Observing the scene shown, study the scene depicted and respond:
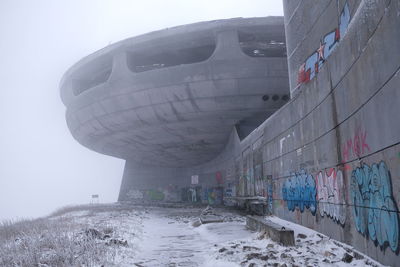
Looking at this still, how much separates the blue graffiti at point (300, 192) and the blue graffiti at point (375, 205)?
3.86 meters

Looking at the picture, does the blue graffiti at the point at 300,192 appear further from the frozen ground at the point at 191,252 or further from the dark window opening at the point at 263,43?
the dark window opening at the point at 263,43

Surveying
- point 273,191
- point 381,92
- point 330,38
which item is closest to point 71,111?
point 273,191

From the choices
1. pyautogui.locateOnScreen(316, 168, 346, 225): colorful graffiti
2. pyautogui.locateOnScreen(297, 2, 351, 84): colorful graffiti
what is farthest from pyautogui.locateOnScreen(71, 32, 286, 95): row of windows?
pyautogui.locateOnScreen(316, 168, 346, 225): colorful graffiti

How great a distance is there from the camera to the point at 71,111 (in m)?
43.0

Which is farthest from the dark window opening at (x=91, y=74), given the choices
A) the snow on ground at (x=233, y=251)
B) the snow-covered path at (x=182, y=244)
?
the snow on ground at (x=233, y=251)

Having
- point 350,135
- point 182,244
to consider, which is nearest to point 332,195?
point 350,135

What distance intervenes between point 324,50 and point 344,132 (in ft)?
25.7

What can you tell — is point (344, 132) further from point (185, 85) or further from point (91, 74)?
point (91, 74)

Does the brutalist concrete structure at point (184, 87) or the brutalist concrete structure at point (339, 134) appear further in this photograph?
the brutalist concrete structure at point (184, 87)

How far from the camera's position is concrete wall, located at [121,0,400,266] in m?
6.82

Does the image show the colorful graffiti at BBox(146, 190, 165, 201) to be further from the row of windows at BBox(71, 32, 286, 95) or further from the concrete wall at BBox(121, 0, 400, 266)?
the concrete wall at BBox(121, 0, 400, 266)

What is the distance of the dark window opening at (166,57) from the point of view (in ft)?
119

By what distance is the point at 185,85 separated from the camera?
3244cm

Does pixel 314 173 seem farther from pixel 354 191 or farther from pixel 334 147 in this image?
pixel 354 191
